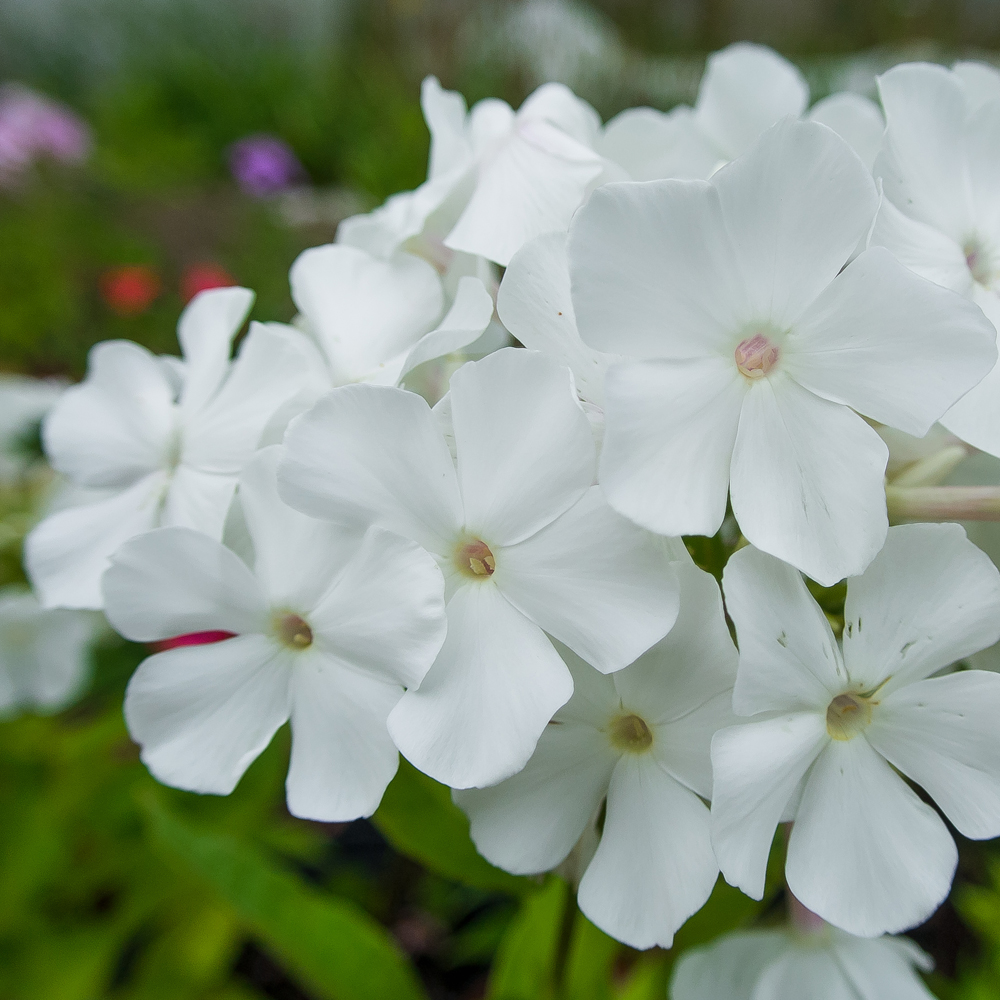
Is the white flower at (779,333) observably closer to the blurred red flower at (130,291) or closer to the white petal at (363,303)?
the white petal at (363,303)

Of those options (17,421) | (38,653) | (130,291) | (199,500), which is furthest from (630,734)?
(130,291)

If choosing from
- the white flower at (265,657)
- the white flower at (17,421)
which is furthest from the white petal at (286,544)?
the white flower at (17,421)

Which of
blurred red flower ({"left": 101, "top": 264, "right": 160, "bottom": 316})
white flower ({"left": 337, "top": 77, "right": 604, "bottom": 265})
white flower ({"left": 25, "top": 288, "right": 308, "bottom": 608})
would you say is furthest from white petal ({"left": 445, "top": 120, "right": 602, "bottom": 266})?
blurred red flower ({"left": 101, "top": 264, "right": 160, "bottom": 316})

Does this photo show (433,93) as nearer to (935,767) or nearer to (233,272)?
(935,767)

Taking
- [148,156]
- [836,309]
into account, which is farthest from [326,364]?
[148,156]

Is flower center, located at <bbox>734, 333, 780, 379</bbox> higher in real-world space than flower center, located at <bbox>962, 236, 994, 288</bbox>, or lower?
lower

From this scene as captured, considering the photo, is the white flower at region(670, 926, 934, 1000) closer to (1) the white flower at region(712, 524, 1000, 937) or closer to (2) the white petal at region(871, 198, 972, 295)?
(1) the white flower at region(712, 524, 1000, 937)
